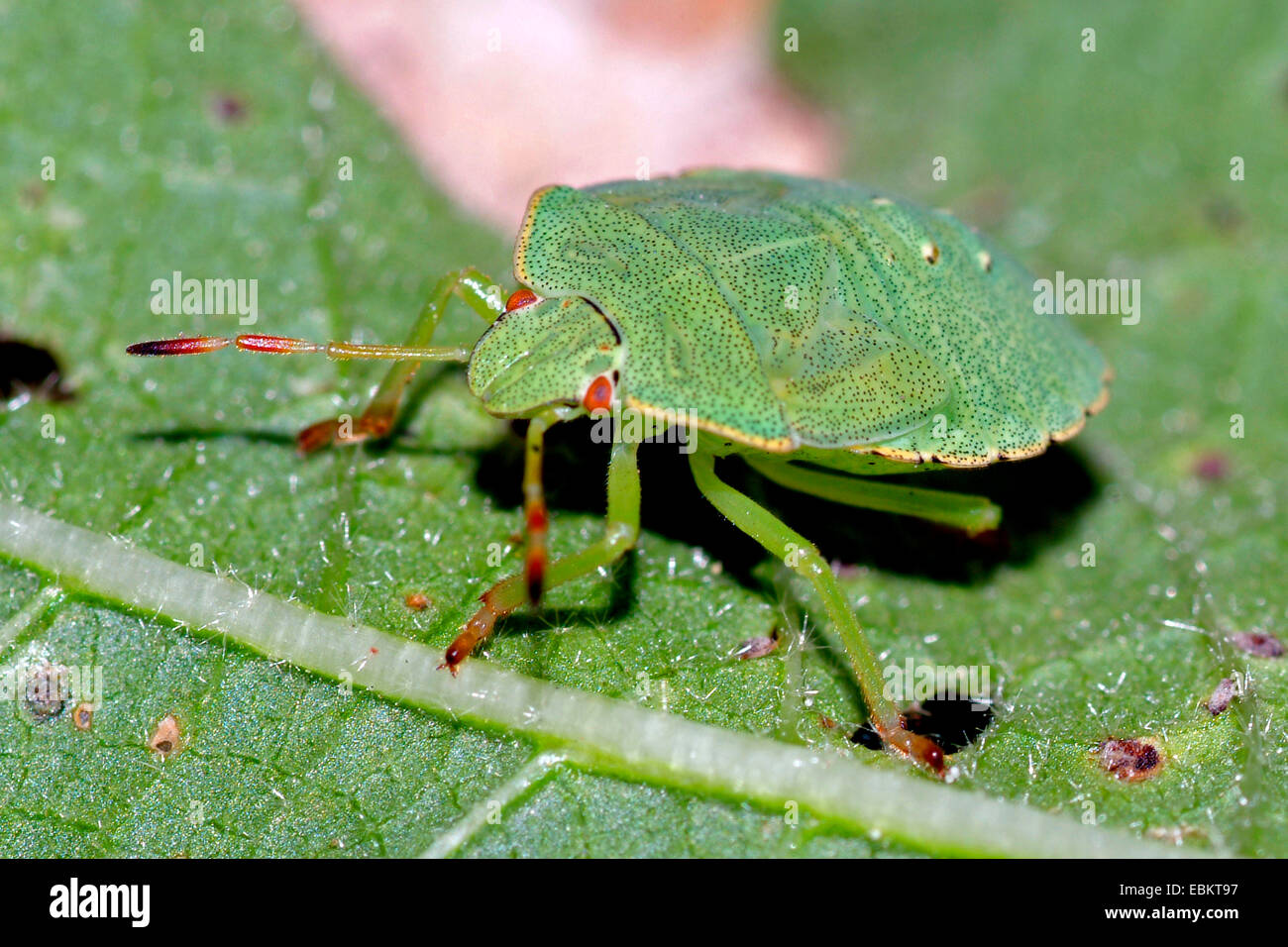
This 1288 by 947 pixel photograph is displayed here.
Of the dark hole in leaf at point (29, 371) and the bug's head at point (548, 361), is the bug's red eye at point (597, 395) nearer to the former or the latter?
the bug's head at point (548, 361)

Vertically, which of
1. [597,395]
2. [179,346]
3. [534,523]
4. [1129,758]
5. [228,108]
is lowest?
[1129,758]

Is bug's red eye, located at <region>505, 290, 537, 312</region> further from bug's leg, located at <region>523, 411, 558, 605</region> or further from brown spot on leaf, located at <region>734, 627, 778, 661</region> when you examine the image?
brown spot on leaf, located at <region>734, 627, 778, 661</region>

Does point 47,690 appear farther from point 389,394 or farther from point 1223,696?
point 1223,696

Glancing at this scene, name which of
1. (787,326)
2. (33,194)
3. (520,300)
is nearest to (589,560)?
(520,300)

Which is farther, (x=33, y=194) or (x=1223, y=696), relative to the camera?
(x=33, y=194)

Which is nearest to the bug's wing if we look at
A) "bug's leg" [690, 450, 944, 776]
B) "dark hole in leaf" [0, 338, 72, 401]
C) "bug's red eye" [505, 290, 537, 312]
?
"bug's leg" [690, 450, 944, 776]

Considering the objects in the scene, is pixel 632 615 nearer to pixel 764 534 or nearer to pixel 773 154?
pixel 764 534

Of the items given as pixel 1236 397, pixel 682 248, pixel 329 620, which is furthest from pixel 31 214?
pixel 1236 397
